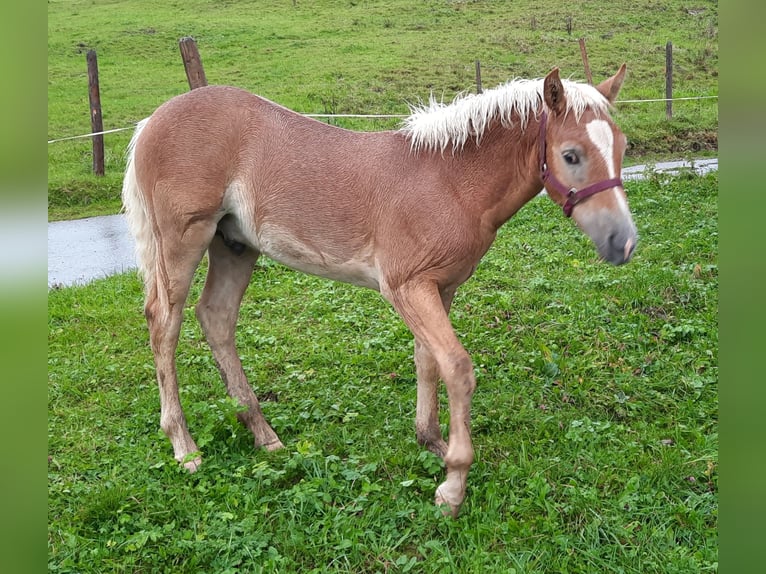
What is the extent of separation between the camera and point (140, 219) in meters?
4.04

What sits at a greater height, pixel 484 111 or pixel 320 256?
pixel 484 111

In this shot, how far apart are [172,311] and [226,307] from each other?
1.30ft

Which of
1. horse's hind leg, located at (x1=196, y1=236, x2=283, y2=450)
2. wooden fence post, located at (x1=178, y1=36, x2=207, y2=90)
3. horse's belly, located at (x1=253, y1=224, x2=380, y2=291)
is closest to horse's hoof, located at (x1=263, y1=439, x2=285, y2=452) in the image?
horse's hind leg, located at (x1=196, y1=236, x2=283, y2=450)

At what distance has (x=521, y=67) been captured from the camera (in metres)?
19.1

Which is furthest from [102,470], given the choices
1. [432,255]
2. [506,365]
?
[506,365]

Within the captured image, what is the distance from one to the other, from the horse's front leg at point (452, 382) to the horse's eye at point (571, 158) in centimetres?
93

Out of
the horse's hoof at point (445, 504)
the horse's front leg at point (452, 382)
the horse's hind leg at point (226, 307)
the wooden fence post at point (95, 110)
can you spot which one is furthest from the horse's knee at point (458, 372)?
the wooden fence post at point (95, 110)

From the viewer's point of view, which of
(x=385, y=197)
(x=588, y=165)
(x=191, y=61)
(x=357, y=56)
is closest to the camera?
(x=588, y=165)

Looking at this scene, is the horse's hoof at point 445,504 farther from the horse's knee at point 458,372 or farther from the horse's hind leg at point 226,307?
the horse's hind leg at point 226,307

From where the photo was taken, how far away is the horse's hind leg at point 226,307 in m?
4.12

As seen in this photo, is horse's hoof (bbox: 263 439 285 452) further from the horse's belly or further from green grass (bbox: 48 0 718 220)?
green grass (bbox: 48 0 718 220)

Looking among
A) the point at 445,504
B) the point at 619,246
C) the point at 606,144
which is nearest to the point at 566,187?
the point at 606,144

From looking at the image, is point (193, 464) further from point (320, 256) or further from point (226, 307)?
point (320, 256)
